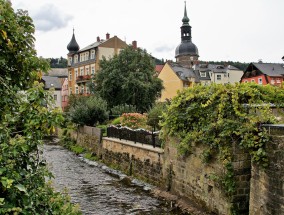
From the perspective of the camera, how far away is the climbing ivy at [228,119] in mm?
8828

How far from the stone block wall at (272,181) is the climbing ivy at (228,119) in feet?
0.75

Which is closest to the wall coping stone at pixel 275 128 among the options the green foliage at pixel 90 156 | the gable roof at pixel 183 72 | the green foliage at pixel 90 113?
the green foliage at pixel 90 156

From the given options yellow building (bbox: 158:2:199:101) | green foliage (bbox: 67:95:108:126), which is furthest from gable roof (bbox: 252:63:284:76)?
green foliage (bbox: 67:95:108:126)

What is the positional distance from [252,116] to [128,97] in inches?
1105

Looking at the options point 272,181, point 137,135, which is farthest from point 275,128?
point 137,135

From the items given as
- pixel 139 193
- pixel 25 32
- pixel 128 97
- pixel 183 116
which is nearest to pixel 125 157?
pixel 139 193

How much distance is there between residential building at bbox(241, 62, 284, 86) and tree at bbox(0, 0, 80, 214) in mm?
55443

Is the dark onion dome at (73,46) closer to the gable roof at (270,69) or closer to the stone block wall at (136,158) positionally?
the gable roof at (270,69)

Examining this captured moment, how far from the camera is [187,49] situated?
93125 millimetres

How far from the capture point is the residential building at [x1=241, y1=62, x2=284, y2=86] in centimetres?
5575

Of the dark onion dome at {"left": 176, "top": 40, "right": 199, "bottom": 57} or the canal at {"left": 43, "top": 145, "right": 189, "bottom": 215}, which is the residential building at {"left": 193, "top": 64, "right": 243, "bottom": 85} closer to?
the dark onion dome at {"left": 176, "top": 40, "right": 199, "bottom": 57}

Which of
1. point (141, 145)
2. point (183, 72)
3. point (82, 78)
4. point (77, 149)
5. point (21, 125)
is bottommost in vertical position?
point (77, 149)

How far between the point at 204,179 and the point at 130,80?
25.9m

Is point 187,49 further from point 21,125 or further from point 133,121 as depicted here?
point 21,125
